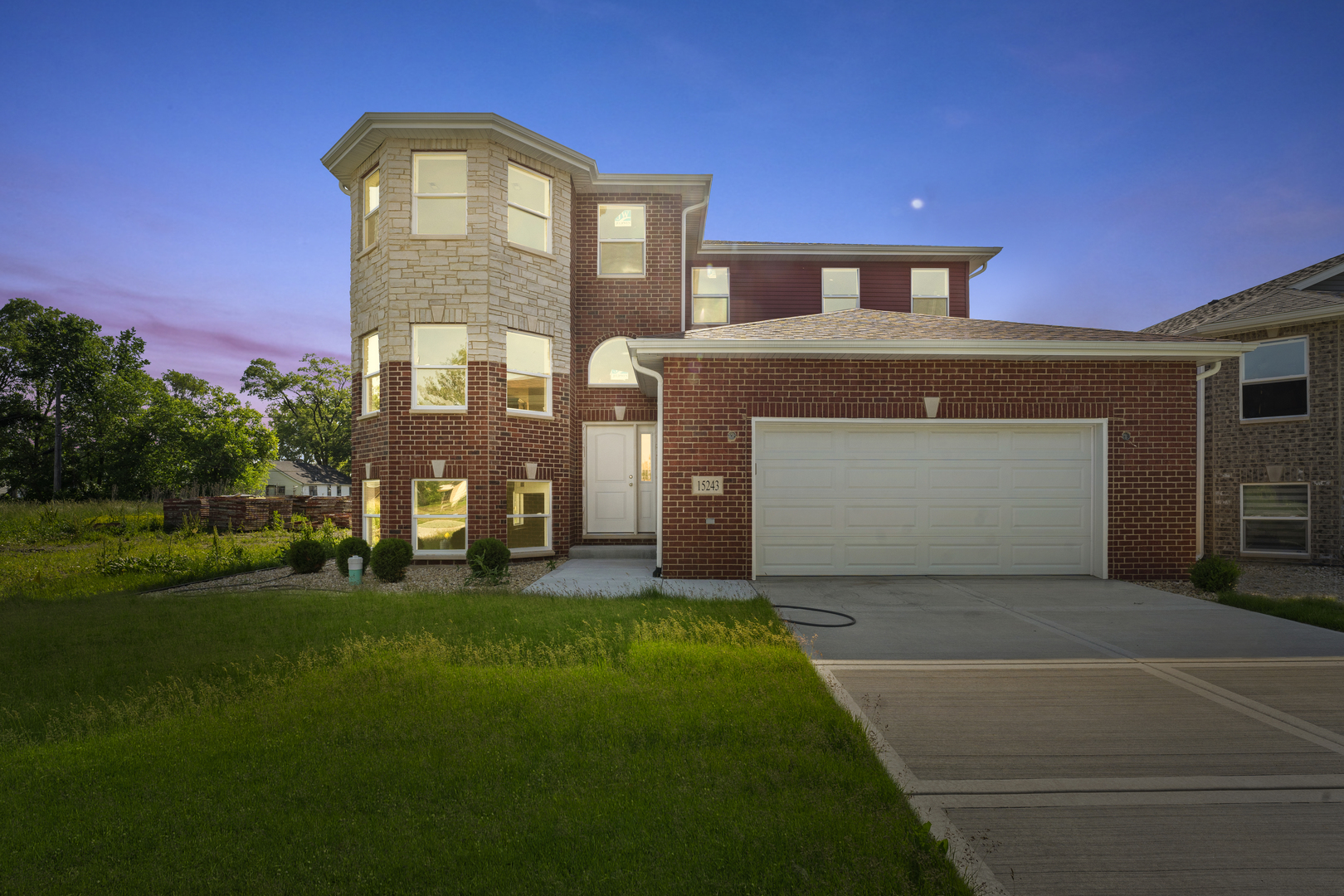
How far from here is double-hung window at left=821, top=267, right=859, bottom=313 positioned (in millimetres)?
17406

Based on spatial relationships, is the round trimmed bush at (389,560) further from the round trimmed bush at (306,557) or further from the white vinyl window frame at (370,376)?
the white vinyl window frame at (370,376)

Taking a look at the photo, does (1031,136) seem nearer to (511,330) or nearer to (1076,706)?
(511,330)

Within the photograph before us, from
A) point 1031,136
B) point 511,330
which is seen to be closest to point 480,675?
point 511,330

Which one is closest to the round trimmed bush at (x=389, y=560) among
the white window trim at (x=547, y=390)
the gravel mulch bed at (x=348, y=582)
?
the gravel mulch bed at (x=348, y=582)

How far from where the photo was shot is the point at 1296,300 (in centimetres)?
1270

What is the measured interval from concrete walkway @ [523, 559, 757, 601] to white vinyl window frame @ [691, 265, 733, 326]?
7.90 meters

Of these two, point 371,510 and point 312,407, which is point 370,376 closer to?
point 371,510

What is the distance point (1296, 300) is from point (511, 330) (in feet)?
53.1

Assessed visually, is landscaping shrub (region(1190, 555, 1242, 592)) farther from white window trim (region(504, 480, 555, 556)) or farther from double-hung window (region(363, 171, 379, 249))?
double-hung window (region(363, 171, 379, 249))

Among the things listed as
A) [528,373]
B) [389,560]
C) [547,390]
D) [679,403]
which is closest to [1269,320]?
[679,403]

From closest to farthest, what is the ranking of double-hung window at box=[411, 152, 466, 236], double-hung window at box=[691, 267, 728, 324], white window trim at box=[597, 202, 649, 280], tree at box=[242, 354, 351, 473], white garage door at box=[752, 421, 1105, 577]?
1. white garage door at box=[752, 421, 1105, 577]
2. double-hung window at box=[411, 152, 466, 236]
3. white window trim at box=[597, 202, 649, 280]
4. double-hung window at box=[691, 267, 728, 324]
5. tree at box=[242, 354, 351, 473]

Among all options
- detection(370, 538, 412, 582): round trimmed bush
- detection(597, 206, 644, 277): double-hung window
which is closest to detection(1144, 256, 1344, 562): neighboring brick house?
detection(597, 206, 644, 277): double-hung window

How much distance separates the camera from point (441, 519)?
11367 millimetres

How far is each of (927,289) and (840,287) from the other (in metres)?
2.51
